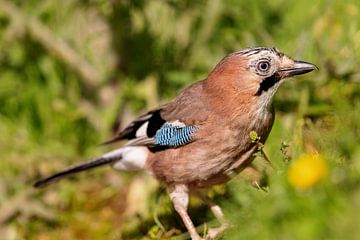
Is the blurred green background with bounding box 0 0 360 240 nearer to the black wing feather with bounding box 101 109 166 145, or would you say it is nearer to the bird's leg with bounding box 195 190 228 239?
the bird's leg with bounding box 195 190 228 239

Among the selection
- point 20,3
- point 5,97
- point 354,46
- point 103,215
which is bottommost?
point 103,215

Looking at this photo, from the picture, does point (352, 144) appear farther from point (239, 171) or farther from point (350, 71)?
point (350, 71)

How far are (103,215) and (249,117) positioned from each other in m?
2.22

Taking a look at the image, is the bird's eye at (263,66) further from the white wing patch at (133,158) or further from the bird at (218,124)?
the white wing patch at (133,158)

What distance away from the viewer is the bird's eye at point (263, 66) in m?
5.15

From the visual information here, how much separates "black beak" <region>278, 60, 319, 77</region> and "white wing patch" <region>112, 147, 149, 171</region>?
1170 millimetres

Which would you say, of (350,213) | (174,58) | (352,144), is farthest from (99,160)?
(350,213)

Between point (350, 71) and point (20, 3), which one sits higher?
point (20, 3)

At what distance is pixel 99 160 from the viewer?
6.36 m

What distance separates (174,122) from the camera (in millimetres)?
5578

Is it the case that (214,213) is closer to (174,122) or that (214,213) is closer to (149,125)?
(174,122)

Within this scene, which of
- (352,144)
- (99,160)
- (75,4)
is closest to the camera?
(352,144)

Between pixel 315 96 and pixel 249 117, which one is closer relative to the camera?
pixel 249 117

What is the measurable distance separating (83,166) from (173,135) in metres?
1.09
